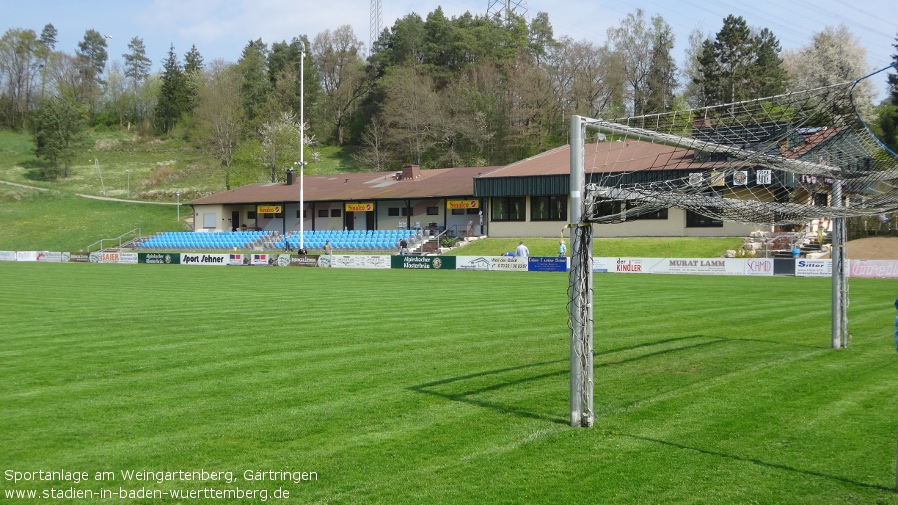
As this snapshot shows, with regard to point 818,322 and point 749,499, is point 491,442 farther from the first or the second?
point 818,322

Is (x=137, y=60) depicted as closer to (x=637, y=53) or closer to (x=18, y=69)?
(x=18, y=69)

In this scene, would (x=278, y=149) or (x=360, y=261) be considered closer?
(x=360, y=261)

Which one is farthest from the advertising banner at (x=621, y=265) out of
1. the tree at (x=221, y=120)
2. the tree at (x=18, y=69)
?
the tree at (x=18, y=69)

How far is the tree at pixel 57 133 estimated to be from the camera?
291ft

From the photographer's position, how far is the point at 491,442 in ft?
25.1

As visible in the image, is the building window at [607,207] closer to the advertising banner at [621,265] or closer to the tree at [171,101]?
the advertising banner at [621,265]

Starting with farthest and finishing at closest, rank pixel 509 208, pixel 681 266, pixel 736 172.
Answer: pixel 509 208 < pixel 681 266 < pixel 736 172

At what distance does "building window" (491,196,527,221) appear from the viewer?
53344 mm

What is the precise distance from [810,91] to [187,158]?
98.1 m

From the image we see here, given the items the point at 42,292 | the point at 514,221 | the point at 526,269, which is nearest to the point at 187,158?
the point at 514,221

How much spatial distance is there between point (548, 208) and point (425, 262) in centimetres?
1192

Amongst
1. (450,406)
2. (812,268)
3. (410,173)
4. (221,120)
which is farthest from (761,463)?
(221,120)

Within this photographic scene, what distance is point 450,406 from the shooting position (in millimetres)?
9094

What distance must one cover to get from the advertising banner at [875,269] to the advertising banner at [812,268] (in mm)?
980
